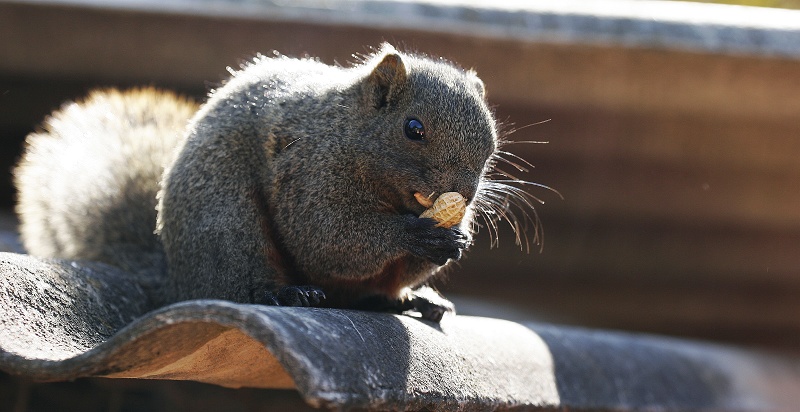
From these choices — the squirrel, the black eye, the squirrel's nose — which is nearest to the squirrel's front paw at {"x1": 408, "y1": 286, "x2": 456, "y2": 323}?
the squirrel

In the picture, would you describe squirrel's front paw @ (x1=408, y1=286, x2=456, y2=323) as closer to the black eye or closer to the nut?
the nut

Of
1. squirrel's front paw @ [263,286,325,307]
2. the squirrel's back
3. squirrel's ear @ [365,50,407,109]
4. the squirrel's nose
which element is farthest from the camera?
the squirrel's back

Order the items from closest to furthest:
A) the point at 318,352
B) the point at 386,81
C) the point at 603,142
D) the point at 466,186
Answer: the point at 318,352, the point at 466,186, the point at 386,81, the point at 603,142

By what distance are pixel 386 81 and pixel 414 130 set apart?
0.17 m

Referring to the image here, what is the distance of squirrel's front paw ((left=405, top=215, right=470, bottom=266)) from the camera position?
2.36 metres

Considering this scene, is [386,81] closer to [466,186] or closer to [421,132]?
[421,132]

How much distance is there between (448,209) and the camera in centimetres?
240

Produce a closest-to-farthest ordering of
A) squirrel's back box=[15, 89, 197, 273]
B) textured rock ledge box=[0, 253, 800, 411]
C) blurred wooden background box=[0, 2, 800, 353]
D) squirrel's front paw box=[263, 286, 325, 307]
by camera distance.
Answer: textured rock ledge box=[0, 253, 800, 411]
squirrel's front paw box=[263, 286, 325, 307]
squirrel's back box=[15, 89, 197, 273]
blurred wooden background box=[0, 2, 800, 353]

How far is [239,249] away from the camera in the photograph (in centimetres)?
242

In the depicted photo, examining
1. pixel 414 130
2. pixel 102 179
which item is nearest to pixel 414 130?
pixel 414 130

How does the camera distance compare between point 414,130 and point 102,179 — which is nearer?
point 414,130

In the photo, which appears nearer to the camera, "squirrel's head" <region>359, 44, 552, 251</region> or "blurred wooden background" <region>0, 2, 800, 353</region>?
"squirrel's head" <region>359, 44, 552, 251</region>

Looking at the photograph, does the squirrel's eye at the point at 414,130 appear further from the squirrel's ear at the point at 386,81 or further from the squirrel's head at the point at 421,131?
the squirrel's ear at the point at 386,81

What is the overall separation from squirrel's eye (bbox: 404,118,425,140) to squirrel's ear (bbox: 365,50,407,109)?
11 centimetres
